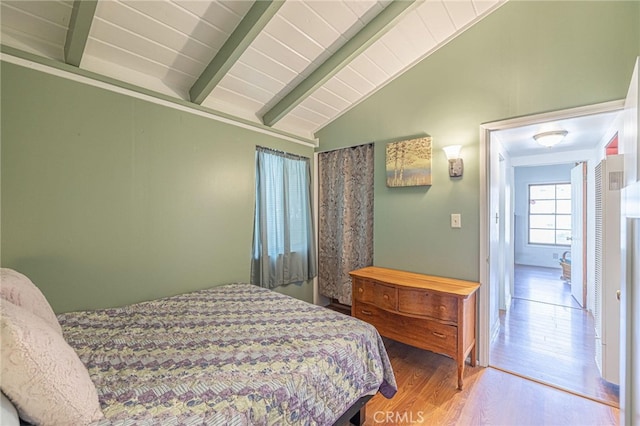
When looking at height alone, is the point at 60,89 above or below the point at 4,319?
above

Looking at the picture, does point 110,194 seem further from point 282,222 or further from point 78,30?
point 282,222

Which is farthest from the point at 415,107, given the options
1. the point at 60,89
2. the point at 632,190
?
the point at 60,89

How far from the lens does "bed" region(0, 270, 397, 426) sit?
3.28 ft

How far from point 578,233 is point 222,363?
15.9 ft

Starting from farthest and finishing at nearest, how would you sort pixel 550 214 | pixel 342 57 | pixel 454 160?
pixel 550 214 → pixel 454 160 → pixel 342 57

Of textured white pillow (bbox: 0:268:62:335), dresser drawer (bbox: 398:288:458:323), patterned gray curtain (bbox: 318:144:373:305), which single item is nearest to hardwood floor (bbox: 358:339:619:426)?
dresser drawer (bbox: 398:288:458:323)

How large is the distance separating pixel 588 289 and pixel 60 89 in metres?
6.03

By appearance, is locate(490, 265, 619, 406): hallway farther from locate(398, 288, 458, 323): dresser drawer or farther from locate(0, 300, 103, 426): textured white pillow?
locate(0, 300, 103, 426): textured white pillow

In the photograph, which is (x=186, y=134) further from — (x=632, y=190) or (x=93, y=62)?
(x=632, y=190)

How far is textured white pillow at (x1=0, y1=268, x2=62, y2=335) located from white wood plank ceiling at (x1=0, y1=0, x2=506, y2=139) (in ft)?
4.70

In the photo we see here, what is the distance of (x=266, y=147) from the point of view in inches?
120

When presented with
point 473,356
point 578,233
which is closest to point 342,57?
point 473,356

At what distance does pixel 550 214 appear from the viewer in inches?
258

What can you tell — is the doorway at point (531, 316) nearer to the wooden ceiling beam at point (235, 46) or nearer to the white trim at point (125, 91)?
the wooden ceiling beam at point (235, 46)
